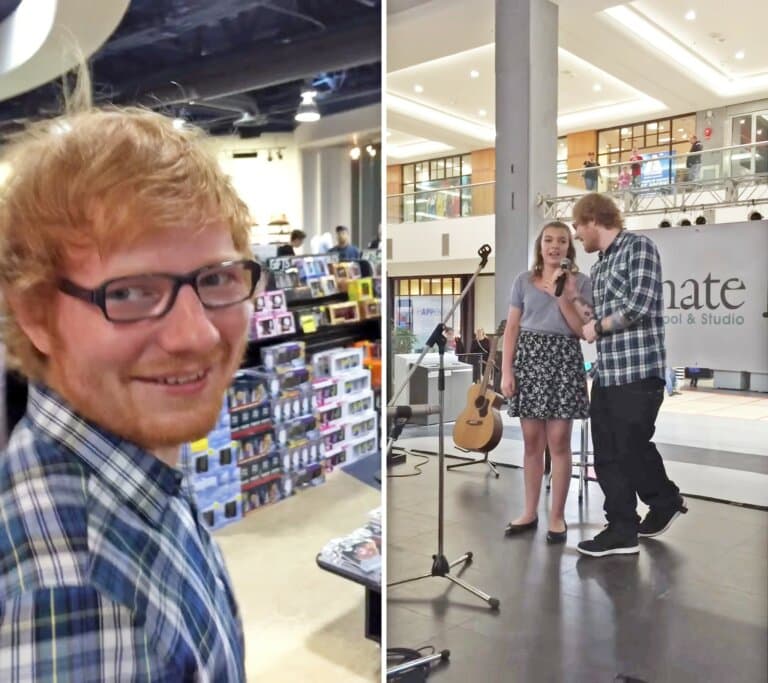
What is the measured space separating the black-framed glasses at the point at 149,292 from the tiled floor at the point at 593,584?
2.30 ft

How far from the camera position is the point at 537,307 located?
1520 millimetres

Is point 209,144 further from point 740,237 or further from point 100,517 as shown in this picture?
point 740,237

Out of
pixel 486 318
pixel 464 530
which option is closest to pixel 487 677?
pixel 464 530

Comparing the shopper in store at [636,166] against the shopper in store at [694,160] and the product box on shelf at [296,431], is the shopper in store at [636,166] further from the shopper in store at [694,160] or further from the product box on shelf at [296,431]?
the product box on shelf at [296,431]

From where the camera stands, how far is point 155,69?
1484mm

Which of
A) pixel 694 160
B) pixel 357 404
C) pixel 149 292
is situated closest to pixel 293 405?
pixel 357 404

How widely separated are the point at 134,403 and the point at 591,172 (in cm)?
95

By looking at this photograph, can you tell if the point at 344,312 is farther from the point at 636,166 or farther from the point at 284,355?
the point at 636,166

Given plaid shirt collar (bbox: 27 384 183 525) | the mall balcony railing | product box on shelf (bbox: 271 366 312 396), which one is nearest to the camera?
plaid shirt collar (bbox: 27 384 183 525)

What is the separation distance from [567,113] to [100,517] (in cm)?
112

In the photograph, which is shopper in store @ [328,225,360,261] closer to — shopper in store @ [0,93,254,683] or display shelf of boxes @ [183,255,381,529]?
display shelf of boxes @ [183,255,381,529]

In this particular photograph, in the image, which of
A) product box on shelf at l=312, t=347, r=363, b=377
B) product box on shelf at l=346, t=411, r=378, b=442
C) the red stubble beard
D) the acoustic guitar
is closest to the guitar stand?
the acoustic guitar

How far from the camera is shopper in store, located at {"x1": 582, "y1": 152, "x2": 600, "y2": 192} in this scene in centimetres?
142

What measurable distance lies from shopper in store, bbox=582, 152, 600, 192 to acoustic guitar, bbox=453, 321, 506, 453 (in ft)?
1.14
